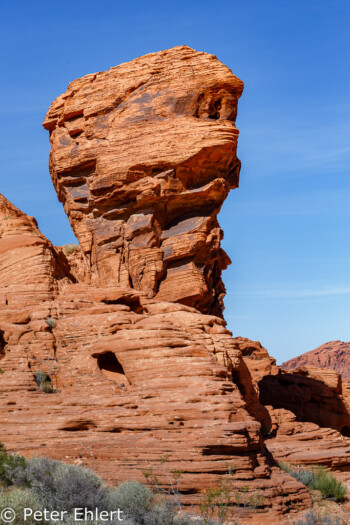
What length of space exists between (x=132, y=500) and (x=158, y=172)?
2111 cm

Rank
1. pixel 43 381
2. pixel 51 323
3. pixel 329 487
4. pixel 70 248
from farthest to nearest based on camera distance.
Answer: pixel 70 248 < pixel 51 323 < pixel 43 381 < pixel 329 487

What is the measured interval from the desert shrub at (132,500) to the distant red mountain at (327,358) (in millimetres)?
89137

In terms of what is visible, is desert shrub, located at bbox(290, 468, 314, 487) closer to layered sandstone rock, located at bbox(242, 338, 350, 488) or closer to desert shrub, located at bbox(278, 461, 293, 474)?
desert shrub, located at bbox(278, 461, 293, 474)

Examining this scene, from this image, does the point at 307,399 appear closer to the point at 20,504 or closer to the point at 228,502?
the point at 228,502

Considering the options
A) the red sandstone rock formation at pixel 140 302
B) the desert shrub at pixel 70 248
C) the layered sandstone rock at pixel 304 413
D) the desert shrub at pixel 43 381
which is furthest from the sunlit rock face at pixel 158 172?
the desert shrub at pixel 43 381

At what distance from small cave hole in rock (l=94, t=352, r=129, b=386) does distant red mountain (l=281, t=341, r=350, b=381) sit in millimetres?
83136

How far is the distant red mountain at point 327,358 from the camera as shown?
103500 mm

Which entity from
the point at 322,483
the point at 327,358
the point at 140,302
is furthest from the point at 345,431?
the point at 327,358

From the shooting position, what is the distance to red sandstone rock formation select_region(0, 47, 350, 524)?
18.1 meters

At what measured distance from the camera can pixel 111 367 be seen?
22172 millimetres

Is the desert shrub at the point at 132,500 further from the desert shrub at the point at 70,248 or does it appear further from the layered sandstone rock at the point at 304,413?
the desert shrub at the point at 70,248

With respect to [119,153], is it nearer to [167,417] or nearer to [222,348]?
[222,348]

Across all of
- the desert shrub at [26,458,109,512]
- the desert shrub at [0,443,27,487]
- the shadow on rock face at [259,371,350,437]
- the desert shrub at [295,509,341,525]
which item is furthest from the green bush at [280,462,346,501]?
the shadow on rock face at [259,371,350,437]

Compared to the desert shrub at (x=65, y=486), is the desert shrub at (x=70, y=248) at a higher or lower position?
higher
